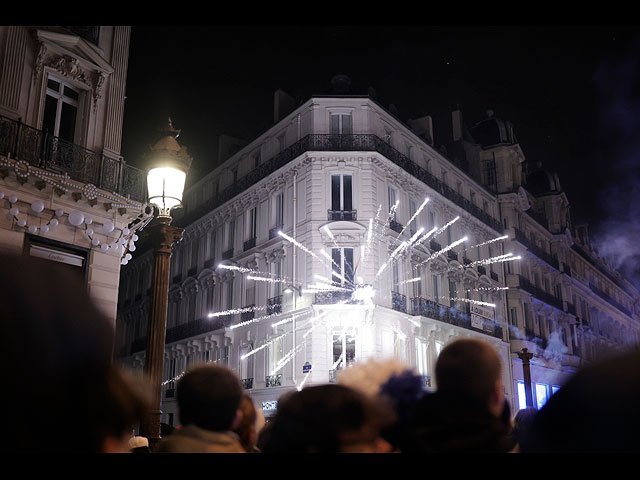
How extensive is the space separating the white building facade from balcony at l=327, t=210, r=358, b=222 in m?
0.05

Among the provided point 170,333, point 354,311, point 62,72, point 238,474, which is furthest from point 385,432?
point 170,333

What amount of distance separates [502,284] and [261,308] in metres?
16.9

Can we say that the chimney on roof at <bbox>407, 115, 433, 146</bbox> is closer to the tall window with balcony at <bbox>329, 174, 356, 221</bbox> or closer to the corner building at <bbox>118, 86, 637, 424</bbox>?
the corner building at <bbox>118, 86, 637, 424</bbox>

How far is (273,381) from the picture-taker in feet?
79.4

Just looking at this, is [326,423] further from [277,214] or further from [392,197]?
[277,214]

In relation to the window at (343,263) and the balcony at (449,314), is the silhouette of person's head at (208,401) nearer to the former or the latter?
the window at (343,263)

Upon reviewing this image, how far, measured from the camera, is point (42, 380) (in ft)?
3.86

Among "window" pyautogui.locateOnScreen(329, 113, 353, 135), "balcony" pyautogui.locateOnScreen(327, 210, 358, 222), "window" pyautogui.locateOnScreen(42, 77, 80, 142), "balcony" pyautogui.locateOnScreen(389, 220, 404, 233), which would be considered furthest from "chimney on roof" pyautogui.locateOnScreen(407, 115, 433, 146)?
"window" pyautogui.locateOnScreen(42, 77, 80, 142)

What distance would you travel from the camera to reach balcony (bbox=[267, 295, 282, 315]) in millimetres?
24903

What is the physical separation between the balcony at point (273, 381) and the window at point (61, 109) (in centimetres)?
1424

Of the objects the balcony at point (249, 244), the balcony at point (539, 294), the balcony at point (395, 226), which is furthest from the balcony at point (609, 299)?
the balcony at point (249, 244)

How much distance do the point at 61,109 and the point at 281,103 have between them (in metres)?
A: 17.4

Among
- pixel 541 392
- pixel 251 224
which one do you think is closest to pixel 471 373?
pixel 251 224

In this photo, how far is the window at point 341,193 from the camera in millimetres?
25172
